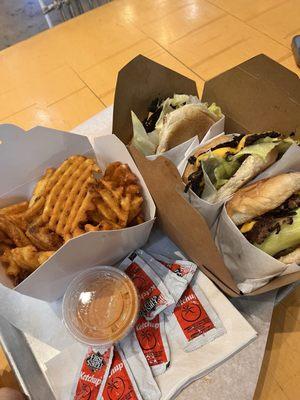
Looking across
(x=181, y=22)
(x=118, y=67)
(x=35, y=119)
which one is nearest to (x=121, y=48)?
(x=118, y=67)

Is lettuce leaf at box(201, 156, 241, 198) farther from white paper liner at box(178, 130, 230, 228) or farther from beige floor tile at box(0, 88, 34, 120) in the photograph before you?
beige floor tile at box(0, 88, 34, 120)

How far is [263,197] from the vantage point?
36.9 inches

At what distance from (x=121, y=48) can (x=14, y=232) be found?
4.35 feet

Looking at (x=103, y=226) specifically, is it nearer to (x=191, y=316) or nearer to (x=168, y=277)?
(x=168, y=277)

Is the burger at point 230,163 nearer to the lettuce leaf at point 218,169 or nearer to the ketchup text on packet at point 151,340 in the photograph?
the lettuce leaf at point 218,169

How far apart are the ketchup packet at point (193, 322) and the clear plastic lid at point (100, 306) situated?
0.41 ft

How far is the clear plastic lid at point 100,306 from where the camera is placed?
969 mm

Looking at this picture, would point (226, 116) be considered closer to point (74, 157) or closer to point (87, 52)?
point (74, 157)

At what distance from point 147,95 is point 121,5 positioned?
123cm

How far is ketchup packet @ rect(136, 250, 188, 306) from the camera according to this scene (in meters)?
1.04

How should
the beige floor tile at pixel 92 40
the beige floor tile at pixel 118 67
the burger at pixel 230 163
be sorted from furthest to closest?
the beige floor tile at pixel 92 40 → the beige floor tile at pixel 118 67 → the burger at pixel 230 163

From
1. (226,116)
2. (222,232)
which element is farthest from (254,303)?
(226,116)

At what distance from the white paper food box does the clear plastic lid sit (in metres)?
0.04

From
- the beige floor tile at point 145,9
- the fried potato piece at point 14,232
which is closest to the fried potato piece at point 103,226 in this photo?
the fried potato piece at point 14,232
